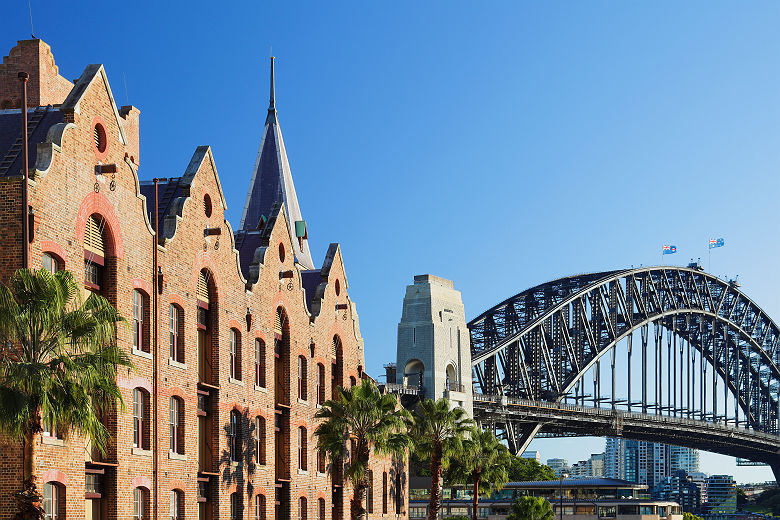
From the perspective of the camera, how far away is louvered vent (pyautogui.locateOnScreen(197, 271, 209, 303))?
55688mm

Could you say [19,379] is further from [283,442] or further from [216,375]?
[283,442]

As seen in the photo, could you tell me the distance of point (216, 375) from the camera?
56.1 m

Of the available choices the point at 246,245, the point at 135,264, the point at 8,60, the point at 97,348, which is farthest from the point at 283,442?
the point at 97,348

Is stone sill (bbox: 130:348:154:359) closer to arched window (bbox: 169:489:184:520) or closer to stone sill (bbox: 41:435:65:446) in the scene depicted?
arched window (bbox: 169:489:184:520)

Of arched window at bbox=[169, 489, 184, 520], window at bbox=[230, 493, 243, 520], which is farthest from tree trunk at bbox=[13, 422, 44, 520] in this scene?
window at bbox=[230, 493, 243, 520]

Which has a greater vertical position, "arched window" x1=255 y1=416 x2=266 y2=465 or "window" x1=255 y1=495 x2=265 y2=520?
"arched window" x1=255 y1=416 x2=266 y2=465

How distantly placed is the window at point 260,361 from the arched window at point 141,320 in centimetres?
1383

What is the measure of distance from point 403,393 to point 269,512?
230 ft

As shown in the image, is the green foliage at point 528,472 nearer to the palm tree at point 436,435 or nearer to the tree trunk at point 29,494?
the palm tree at point 436,435

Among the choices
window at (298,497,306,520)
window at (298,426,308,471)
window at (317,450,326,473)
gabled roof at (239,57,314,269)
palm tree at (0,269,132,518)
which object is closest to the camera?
palm tree at (0,269,132,518)

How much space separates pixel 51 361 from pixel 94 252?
1341 cm

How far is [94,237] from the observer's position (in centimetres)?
4569

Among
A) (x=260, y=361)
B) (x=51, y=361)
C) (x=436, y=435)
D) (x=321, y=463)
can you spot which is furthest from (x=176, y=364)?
(x=436, y=435)

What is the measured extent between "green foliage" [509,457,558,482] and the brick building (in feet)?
338
